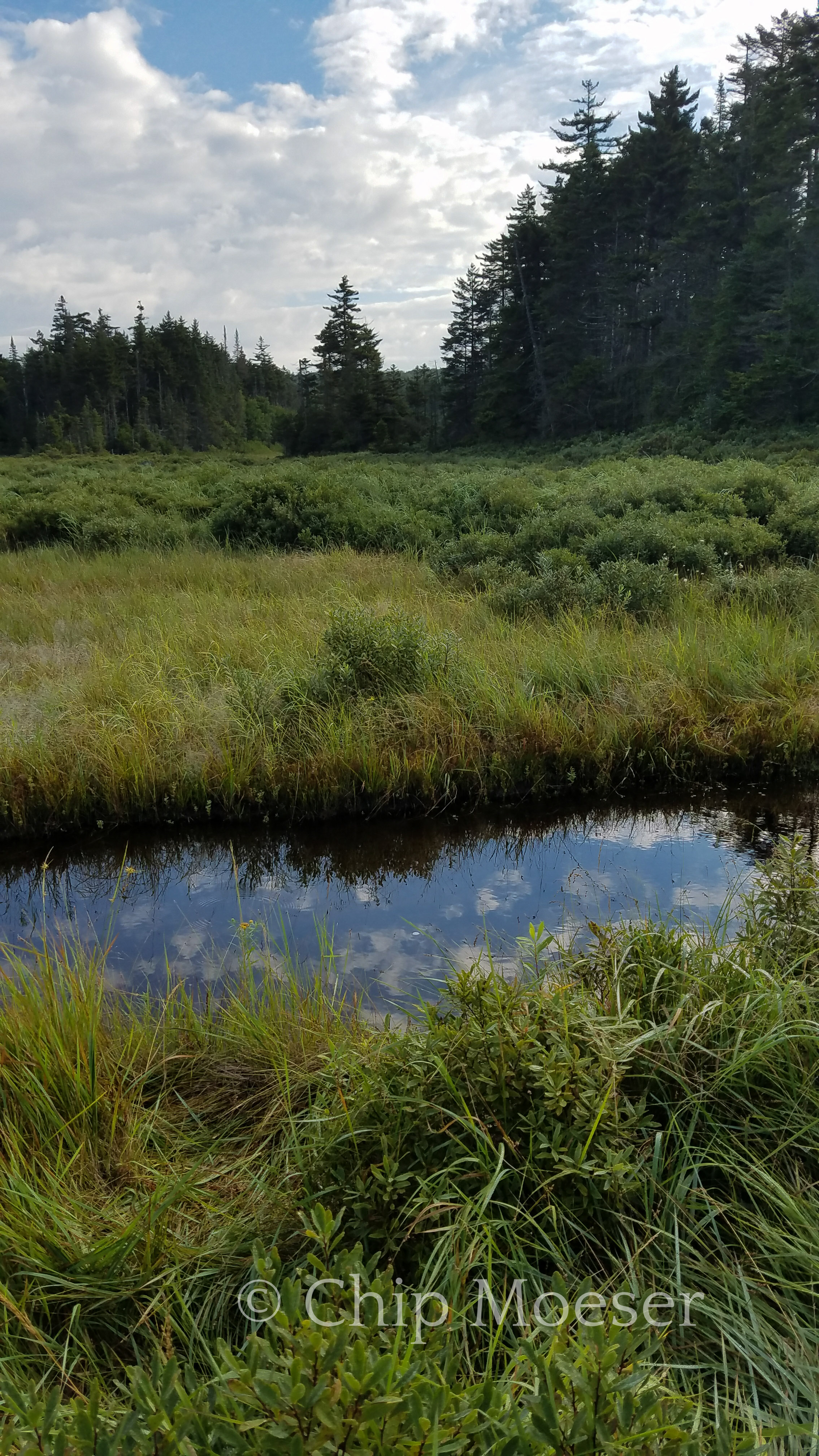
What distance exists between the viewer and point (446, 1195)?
2.10 m

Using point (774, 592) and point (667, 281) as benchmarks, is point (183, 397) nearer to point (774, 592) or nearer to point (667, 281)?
point (667, 281)

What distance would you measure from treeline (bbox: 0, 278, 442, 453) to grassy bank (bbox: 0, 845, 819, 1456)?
4701cm

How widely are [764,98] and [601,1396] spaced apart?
4155 cm

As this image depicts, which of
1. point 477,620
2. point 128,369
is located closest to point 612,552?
point 477,620

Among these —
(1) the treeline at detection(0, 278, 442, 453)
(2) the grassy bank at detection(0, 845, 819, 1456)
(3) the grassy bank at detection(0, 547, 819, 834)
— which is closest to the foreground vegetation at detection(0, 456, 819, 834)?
(3) the grassy bank at detection(0, 547, 819, 834)

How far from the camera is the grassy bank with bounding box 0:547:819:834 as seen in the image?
5.84m


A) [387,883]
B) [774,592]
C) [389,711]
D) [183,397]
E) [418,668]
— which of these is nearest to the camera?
[387,883]

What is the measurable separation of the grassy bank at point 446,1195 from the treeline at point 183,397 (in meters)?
47.0

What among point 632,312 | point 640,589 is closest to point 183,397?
point 632,312

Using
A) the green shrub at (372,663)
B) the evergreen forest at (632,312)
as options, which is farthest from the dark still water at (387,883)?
the evergreen forest at (632,312)

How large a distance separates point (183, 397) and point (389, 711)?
69065 millimetres

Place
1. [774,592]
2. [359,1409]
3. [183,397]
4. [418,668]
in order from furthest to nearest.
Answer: [183,397]
[774,592]
[418,668]
[359,1409]

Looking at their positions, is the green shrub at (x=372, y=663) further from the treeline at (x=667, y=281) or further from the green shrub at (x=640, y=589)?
→ the treeline at (x=667, y=281)

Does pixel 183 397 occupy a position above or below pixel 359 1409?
above
